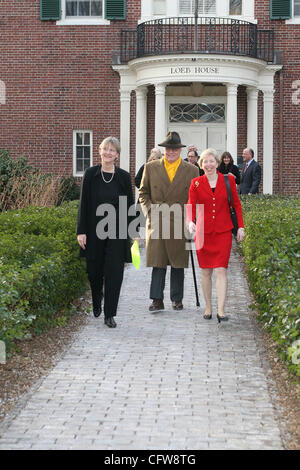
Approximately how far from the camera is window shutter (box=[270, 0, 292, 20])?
2389cm

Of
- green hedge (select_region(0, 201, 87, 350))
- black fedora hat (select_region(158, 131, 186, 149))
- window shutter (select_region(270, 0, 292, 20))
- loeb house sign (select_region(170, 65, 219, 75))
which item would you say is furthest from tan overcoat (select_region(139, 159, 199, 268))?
window shutter (select_region(270, 0, 292, 20))

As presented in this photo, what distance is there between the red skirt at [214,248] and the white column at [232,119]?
1383 cm

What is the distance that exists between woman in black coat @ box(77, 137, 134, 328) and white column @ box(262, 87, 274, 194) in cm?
1554

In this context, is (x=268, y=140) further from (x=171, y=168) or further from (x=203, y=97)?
(x=171, y=168)

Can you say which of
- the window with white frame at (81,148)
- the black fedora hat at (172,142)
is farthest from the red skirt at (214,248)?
the window with white frame at (81,148)

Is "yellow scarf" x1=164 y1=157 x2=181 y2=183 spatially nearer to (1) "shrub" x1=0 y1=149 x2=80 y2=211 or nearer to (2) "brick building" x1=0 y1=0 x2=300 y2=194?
(1) "shrub" x1=0 y1=149 x2=80 y2=211

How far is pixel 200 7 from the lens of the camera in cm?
2431

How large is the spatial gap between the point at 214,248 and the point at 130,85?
15.7m

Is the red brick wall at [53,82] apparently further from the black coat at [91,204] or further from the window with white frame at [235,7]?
the black coat at [91,204]

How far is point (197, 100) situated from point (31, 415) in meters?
19.6

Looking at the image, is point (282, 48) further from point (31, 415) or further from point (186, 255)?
point (31, 415)

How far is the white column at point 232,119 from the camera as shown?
2278 centimetres

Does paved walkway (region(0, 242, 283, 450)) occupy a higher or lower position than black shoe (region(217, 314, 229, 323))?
lower

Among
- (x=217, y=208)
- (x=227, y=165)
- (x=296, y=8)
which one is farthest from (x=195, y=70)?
(x=217, y=208)
